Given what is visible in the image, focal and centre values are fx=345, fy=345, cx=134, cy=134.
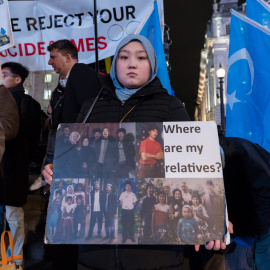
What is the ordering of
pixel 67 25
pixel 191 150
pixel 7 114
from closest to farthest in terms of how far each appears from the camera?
pixel 191 150, pixel 7 114, pixel 67 25

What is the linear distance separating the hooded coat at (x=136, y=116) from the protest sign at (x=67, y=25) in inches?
172

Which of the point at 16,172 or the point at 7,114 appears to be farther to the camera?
the point at 16,172

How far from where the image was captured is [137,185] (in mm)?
1769

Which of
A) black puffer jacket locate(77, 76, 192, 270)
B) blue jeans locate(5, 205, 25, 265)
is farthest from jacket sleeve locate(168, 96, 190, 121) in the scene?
blue jeans locate(5, 205, 25, 265)

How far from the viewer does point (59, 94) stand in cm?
408

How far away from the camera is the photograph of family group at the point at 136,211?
5.53ft

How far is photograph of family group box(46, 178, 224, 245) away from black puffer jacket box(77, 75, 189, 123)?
52 cm

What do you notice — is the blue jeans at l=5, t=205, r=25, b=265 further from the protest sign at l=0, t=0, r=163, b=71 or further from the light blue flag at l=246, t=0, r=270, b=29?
the light blue flag at l=246, t=0, r=270, b=29

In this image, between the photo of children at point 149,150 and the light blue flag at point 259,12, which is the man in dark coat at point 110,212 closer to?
the photo of children at point 149,150

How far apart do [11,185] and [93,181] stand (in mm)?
2752

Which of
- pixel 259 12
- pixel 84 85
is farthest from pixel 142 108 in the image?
pixel 259 12

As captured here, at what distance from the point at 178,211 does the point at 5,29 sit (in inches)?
174

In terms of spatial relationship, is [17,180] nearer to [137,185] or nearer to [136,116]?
[136,116]

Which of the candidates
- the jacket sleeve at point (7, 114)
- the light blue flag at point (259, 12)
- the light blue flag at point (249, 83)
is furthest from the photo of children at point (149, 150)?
the light blue flag at point (259, 12)
